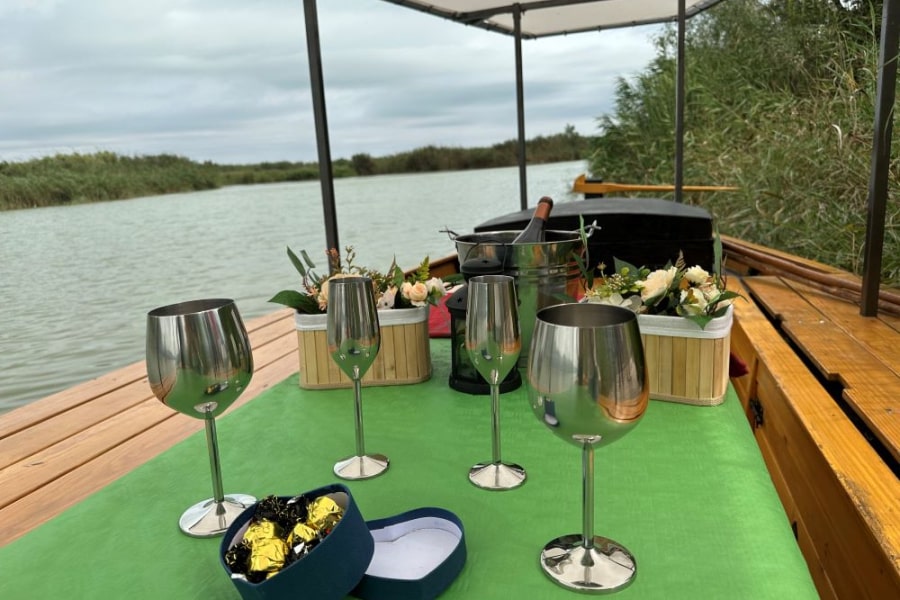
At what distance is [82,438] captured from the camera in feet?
4.10

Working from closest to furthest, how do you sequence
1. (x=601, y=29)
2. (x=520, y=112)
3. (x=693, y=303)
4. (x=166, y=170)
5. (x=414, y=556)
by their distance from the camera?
(x=414, y=556)
(x=693, y=303)
(x=166, y=170)
(x=520, y=112)
(x=601, y=29)

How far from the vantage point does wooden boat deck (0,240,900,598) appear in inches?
36.2

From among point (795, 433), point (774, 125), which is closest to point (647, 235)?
point (795, 433)

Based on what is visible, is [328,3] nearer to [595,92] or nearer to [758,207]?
[758,207]

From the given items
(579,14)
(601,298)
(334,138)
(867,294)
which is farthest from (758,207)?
(601,298)

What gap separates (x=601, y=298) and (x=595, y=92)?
6.75 metres

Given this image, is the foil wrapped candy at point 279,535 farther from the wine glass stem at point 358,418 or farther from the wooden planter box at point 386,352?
the wooden planter box at point 386,352

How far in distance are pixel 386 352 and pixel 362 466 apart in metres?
0.34

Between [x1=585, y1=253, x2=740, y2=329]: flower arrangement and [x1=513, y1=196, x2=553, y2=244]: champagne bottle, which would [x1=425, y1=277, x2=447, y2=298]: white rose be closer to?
[x1=513, y1=196, x2=553, y2=244]: champagne bottle

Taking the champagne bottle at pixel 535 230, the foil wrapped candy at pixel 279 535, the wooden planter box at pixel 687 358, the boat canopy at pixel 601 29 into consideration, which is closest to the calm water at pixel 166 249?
the champagne bottle at pixel 535 230

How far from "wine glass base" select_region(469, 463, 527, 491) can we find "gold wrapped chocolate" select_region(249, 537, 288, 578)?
0.29 metres

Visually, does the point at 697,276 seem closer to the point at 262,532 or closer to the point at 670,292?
the point at 670,292

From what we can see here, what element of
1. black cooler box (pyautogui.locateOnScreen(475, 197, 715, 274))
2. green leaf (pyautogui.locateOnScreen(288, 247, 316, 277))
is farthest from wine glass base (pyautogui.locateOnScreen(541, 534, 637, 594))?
black cooler box (pyautogui.locateOnScreen(475, 197, 715, 274))

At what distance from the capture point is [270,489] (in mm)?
742
